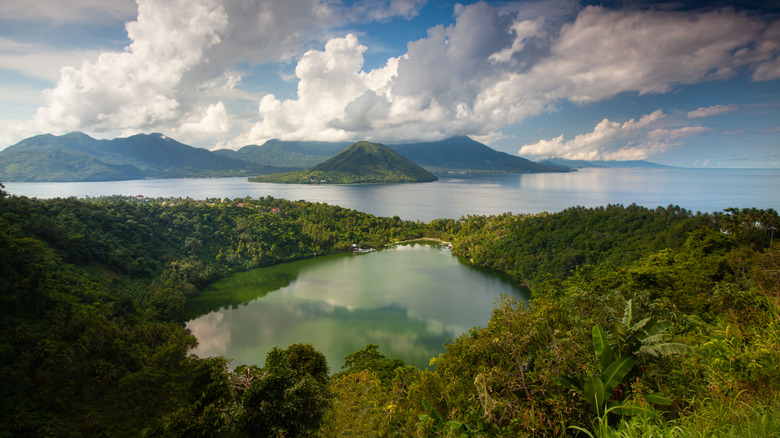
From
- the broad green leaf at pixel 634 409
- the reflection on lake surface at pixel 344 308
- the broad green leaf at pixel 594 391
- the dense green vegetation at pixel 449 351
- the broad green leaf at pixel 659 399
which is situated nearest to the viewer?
the broad green leaf at pixel 634 409

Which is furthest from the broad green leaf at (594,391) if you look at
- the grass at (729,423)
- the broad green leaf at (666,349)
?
the grass at (729,423)

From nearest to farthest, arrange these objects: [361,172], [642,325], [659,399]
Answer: [659,399] < [642,325] < [361,172]

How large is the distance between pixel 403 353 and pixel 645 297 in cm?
1507

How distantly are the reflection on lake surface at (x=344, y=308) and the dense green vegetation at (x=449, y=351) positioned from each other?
268cm

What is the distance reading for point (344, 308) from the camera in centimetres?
3006

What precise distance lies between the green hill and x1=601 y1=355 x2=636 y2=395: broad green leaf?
535 ft

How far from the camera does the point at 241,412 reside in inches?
332

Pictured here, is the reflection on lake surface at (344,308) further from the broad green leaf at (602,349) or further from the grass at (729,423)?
the grass at (729,423)

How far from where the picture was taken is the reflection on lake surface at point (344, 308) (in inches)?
928

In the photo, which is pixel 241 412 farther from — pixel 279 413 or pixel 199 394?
pixel 199 394

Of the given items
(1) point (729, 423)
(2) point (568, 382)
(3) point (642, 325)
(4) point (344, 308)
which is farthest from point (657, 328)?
(4) point (344, 308)

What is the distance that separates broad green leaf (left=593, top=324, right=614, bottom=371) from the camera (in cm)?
557

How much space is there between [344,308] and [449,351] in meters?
20.1

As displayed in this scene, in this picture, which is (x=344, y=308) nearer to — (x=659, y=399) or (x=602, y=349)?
(x=602, y=349)
